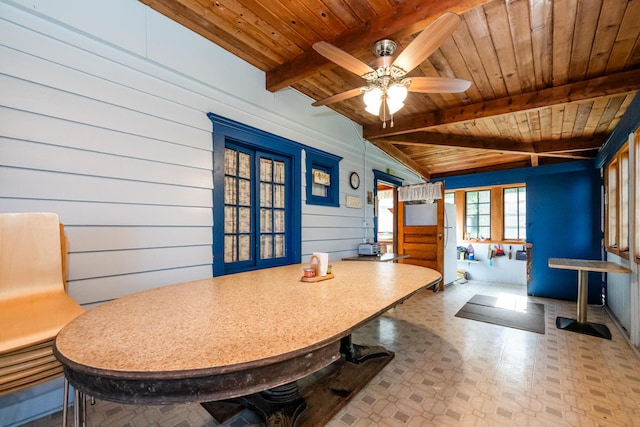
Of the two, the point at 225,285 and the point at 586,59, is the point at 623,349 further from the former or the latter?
the point at 225,285

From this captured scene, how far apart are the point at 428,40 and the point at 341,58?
0.55 meters

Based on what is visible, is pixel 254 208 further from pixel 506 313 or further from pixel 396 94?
pixel 506 313

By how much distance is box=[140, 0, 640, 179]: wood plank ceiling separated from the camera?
1.94m

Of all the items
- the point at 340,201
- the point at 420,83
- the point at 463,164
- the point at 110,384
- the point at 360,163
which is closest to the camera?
the point at 110,384

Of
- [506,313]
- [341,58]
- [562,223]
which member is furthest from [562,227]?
[341,58]

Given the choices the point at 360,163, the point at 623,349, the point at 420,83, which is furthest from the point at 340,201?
the point at 623,349

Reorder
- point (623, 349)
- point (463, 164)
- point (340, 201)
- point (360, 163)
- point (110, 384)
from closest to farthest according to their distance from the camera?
point (110, 384), point (623, 349), point (340, 201), point (360, 163), point (463, 164)

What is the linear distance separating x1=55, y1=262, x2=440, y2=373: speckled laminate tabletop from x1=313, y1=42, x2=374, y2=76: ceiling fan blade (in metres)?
1.51

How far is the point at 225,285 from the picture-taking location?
172 centimetres

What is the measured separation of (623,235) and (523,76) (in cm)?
224

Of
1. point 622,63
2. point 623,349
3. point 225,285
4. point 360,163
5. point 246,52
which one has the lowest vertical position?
point 623,349

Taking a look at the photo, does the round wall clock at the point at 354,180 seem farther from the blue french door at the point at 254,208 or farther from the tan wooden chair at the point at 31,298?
the tan wooden chair at the point at 31,298

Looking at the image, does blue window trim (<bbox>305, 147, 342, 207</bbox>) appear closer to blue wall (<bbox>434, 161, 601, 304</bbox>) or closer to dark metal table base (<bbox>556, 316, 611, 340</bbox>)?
dark metal table base (<bbox>556, 316, 611, 340</bbox>)

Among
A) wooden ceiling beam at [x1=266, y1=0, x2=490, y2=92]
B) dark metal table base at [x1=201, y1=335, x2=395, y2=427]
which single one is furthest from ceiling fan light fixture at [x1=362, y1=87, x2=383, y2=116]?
dark metal table base at [x1=201, y1=335, x2=395, y2=427]
